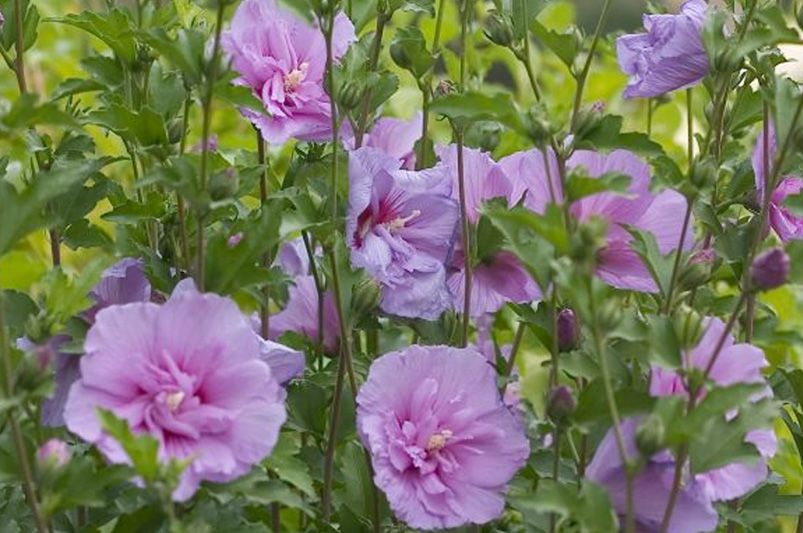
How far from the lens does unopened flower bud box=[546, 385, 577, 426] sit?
0.94m

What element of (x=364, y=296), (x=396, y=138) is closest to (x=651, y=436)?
(x=364, y=296)

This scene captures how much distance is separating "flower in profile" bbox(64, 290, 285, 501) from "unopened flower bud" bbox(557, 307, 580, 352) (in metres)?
0.26

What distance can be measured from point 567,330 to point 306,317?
0.24 metres

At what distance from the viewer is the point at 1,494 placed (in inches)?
A: 43.2

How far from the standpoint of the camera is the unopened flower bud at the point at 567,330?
3.57 ft

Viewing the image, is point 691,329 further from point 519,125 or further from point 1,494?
point 1,494

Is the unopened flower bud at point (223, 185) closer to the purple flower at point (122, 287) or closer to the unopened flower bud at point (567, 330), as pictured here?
the purple flower at point (122, 287)

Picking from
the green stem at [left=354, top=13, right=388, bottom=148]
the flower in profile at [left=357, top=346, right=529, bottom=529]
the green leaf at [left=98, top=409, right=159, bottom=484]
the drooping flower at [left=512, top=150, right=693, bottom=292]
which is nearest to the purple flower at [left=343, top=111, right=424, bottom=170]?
the green stem at [left=354, top=13, right=388, bottom=148]

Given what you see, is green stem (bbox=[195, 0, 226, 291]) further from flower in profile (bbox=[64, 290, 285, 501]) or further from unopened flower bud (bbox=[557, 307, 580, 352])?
unopened flower bud (bbox=[557, 307, 580, 352])

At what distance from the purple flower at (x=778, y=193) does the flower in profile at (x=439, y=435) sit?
267 millimetres

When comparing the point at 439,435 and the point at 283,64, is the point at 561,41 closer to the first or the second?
the point at 283,64

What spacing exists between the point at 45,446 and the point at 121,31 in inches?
15.3

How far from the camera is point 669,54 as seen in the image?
114 centimetres

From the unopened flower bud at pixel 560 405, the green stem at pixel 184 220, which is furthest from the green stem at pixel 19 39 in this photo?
the unopened flower bud at pixel 560 405
